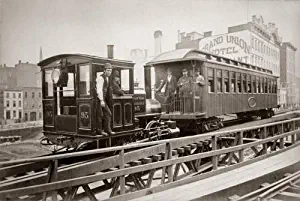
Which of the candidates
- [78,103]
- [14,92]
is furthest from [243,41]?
[14,92]

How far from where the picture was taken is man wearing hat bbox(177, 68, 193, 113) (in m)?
3.46

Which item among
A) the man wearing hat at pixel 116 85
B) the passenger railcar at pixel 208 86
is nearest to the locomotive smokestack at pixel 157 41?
the man wearing hat at pixel 116 85

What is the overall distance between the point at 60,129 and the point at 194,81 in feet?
6.01

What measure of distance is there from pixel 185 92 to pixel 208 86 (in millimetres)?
365

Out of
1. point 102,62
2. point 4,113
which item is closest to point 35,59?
point 4,113

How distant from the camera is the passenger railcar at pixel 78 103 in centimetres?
216

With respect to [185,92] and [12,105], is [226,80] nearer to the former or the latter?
[185,92]

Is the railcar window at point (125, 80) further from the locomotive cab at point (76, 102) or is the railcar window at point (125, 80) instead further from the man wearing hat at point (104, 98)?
the man wearing hat at point (104, 98)

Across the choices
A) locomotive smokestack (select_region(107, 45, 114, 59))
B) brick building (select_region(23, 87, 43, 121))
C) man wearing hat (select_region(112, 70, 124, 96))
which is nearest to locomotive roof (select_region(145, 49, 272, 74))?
man wearing hat (select_region(112, 70, 124, 96))

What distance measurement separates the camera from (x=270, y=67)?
4.57 m

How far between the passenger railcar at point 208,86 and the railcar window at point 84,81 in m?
0.81

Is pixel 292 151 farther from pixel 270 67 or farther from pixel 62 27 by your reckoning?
pixel 62 27

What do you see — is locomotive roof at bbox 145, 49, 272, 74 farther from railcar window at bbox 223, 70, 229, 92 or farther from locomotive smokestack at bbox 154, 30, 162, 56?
locomotive smokestack at bbox 154, 30, 162, 56

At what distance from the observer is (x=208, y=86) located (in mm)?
3611
